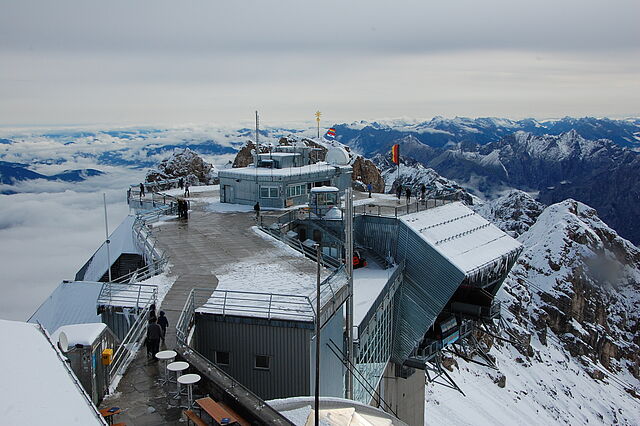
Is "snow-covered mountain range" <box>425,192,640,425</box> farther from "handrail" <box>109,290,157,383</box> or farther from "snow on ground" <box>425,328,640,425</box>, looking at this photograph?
"handrail" <box>109,290,157,383</box>

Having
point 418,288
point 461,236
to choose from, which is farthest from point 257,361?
point 461,236

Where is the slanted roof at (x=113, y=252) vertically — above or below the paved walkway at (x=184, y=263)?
below

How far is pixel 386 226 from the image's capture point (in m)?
36.8

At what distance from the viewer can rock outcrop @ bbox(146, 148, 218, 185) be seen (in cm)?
8756

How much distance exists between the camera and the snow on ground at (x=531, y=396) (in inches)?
2559

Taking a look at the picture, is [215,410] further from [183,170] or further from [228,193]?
[183,170]

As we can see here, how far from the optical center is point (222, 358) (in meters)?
18.5

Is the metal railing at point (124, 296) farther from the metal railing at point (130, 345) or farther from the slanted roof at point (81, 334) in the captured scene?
the slanted roof at point (81, 334)

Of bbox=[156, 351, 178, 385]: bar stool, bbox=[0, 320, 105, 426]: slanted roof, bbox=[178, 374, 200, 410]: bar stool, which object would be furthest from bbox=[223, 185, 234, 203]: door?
bbox=[0, 320, 105, 426]: slanted roof

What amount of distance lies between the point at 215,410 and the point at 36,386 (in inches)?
186

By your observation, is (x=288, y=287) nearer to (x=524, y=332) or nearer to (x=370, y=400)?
(x=370, y=400)

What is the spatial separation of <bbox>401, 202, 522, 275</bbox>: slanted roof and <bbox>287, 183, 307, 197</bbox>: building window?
1054cm

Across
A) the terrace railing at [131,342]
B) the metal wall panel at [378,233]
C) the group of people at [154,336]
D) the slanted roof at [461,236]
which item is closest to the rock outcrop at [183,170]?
the metal wall panel at [378,233]

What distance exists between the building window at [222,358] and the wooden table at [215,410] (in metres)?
4.89
